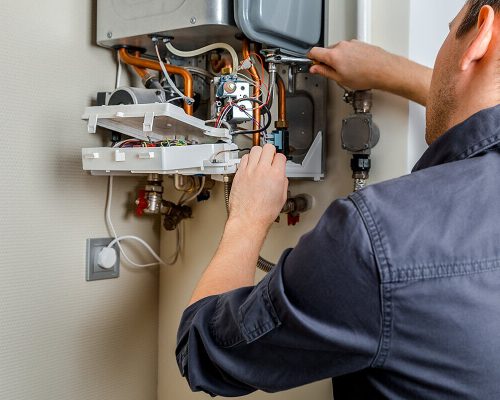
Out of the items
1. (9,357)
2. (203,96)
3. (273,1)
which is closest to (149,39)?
(203,96)

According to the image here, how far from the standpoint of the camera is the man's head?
2.28 ft

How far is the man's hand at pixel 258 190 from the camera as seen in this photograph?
3.03 feet

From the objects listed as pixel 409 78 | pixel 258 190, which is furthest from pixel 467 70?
pixel 258 190

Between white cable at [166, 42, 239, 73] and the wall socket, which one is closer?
white cable at [166, 42, 239, 73]

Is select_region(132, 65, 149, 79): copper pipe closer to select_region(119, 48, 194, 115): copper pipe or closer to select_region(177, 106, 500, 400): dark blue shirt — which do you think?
select_region(119, 48, 194, 115): copper pipe

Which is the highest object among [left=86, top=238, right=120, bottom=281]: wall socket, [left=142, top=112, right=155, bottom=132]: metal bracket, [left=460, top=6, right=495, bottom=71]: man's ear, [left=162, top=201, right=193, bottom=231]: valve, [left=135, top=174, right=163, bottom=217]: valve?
[left=460, top=6, right=495, bottom=71]: man's ear

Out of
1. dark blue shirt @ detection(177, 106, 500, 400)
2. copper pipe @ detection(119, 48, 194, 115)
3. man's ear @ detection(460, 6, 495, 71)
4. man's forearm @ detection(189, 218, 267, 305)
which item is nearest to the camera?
dark blue shirt @ detection(177, 106, 500, 400)

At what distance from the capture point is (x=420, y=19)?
3.34 ft

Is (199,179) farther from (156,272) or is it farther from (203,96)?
(156,272)

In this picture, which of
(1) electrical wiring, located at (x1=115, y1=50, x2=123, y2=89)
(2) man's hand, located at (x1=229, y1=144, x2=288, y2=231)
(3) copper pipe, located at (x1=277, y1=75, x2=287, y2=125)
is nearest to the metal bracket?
(2) man's hand, located at (x1=229, y1=144, x2=288, y2=231)

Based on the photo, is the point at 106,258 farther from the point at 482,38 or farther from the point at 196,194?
the point at 482,38

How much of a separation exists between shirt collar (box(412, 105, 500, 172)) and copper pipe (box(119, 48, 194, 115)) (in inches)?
24.3

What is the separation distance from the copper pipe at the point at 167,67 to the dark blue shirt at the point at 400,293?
639 millimetres

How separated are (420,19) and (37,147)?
2.77ft
